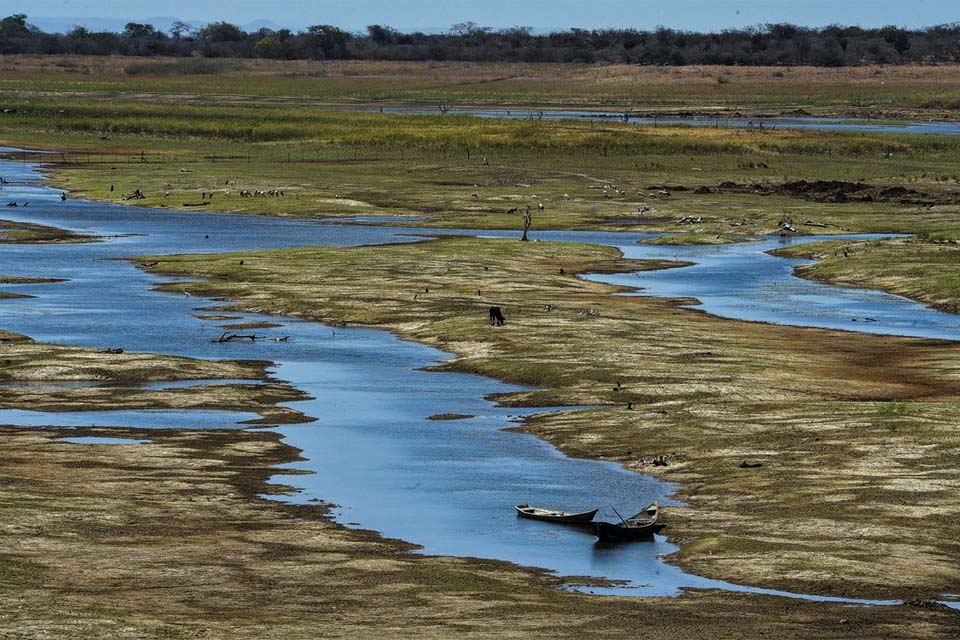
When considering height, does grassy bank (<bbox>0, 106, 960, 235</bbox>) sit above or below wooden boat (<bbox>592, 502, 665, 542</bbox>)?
below

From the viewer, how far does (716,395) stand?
174 ft

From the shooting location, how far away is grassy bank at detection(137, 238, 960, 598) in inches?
1410

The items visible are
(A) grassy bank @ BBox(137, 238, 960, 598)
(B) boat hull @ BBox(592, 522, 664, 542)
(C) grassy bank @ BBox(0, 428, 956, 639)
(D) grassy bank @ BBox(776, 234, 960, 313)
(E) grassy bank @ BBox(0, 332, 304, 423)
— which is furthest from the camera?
(D) grassy bank @ BBox(776, 234, 960, 313)

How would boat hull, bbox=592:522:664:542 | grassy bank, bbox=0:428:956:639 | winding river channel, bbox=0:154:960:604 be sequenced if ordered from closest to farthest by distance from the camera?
grassy bank, bbox=0:428:956:639
boat hull, bbox=592:522:664:542
winding river channel, bbox=0:154:960:604

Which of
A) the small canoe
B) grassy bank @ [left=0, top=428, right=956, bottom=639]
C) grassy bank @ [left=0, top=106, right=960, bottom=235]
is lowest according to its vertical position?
grassy bank @ [left=0, top=106, right=960, bottom=235]

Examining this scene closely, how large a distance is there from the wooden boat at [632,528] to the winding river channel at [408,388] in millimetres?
273

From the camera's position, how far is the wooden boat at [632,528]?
3638cm

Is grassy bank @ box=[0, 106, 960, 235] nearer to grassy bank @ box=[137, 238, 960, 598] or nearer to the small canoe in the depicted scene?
grassy bank @ box=[137, 238, 960, 598]

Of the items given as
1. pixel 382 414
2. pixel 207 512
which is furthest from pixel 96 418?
pixel 207 512

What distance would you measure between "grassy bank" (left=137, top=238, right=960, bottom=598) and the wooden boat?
0.81 metres

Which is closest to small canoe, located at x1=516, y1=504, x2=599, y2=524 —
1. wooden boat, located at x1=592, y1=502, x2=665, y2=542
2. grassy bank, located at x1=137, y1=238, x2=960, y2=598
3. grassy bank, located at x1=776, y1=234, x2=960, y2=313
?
wooden boat, located at x1=592, y1=502, x2=665, y2=542

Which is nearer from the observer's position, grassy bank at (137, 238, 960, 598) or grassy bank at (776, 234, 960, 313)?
grassy bank at (137, 238, 960, 598)

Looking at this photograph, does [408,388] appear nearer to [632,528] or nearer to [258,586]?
[632,528]

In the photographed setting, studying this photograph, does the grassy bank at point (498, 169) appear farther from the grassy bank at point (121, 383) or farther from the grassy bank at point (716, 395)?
the grassy bank at point (121, 383)
